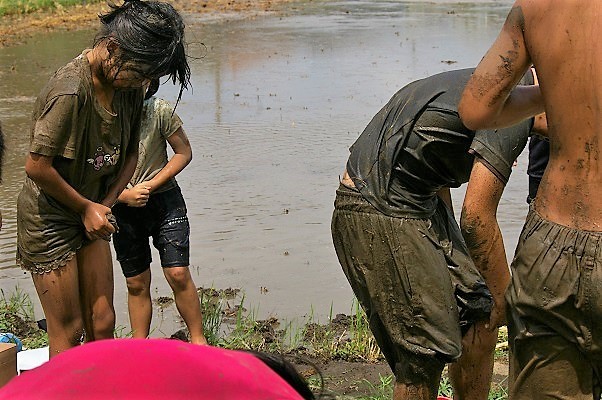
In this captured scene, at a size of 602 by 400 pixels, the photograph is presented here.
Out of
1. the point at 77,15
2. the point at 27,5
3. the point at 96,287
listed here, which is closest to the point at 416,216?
the point at 96,287

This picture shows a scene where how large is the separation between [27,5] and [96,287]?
1886 cm

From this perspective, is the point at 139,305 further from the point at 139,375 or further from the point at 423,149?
the point at 139,375

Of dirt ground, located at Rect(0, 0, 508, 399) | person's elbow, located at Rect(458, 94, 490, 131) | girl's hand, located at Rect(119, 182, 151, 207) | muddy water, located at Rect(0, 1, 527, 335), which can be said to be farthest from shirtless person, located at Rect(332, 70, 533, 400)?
muddy water, located at Rect(0, 1, 527, 335)

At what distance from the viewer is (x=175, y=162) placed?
4.83 metres

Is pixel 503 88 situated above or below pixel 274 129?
above

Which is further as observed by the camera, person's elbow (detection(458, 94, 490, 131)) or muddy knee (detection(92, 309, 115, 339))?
muddy knee (detection(92, 309, 115, 339))

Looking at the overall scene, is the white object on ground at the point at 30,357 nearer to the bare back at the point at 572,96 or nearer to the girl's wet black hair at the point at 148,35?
the girl's wet black hair at the point at 148,35

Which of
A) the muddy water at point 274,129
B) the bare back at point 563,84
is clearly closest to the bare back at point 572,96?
the bare back at point 563,84

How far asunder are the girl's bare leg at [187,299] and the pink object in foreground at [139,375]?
3655 mm

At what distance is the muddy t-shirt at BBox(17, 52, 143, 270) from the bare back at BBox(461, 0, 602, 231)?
1.63 m

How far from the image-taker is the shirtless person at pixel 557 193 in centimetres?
255

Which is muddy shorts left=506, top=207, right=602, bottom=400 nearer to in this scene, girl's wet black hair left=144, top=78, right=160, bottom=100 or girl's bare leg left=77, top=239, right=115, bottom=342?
girl's wet black hair left=144, top=78, right=160, bottom=100

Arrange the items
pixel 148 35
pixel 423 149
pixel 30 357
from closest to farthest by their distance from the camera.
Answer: pixel 423 149 < pixel 148 35 < pixel 30 357

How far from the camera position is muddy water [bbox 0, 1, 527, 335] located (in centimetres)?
604
